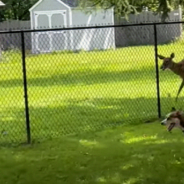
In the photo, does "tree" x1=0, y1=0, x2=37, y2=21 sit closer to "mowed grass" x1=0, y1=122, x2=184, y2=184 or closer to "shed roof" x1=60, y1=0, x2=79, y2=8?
"shed roof" x1=60, y1=0, x2=79, y2=8

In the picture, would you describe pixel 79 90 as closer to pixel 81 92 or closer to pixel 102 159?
pixel 81 92

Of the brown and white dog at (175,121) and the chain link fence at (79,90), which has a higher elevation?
the brown and white dog at (175,121)

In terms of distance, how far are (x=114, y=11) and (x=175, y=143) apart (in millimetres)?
22216

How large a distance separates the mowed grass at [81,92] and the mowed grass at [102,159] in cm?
70

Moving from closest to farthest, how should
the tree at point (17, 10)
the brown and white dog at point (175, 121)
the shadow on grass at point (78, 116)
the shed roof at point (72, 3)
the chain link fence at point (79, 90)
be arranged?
the brown and white dog at point (175, 121) < the shadow on grass at point (78, 116) < the chain link fence at point (79, 90) < the shed roof at point (72, 3) < the tree at point (17, 10)

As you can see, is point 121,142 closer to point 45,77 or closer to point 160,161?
point 160,161

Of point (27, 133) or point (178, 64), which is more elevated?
point (178, 64)

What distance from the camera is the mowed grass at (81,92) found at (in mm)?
8641

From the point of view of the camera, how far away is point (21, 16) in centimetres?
3803

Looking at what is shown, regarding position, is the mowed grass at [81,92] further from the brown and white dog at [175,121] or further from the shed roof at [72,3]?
the shed roof at [72,3]

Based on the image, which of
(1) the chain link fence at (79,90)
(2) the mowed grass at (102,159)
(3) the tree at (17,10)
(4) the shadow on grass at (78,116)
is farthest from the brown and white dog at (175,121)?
(3) the tree at (17,10)

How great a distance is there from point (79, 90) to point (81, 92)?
1.20 ft

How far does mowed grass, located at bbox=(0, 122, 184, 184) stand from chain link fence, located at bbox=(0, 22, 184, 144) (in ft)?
2.07

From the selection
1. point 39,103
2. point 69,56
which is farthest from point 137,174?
point 69,56
